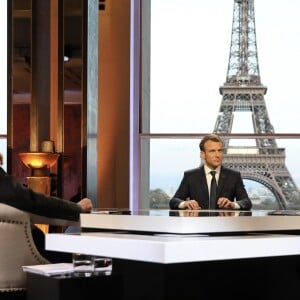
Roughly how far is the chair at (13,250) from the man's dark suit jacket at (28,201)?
24 mm

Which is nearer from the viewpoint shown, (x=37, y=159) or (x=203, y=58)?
(x=37, y=159)

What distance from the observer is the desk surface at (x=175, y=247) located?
168 centimetres

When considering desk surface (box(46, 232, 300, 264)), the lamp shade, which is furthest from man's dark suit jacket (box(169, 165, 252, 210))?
the lamp shade

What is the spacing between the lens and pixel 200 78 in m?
8.43

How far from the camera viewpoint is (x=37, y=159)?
6.41 meters

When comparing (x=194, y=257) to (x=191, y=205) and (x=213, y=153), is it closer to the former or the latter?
(x=191, y=205)

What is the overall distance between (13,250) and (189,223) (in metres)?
0.61

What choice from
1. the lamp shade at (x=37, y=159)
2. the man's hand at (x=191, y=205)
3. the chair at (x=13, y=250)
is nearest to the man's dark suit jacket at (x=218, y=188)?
the man's hand at (x=191, y=205)

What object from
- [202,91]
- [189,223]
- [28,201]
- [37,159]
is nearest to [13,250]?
[28,201]

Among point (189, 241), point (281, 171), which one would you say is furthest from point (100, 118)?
point (189, 241)

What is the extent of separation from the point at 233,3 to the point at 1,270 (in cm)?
697

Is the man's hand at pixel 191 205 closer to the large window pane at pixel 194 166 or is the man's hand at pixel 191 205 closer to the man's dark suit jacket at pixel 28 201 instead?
the man's dark suit jacket at pixel 28 201

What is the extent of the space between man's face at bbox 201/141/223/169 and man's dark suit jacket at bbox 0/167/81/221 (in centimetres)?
191

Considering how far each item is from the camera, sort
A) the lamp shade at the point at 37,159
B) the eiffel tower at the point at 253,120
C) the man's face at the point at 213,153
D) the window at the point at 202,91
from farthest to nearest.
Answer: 1. the window at the point at 202,91
2. the eiffel tower at the point at 253,120
3. the lamp shade at the point at 37,159
4. the man's face at the point at 213,153
